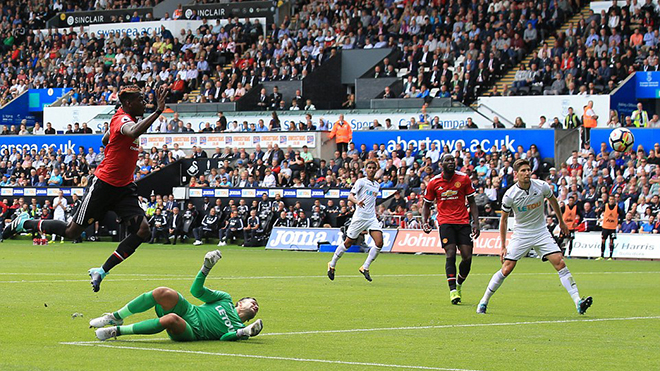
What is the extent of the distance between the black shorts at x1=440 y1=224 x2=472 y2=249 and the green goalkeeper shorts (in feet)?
24.1

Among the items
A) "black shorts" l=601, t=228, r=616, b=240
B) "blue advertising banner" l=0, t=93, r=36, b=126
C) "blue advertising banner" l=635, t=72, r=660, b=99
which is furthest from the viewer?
"blue advertising banner" l=0, t=93, r=36, b=126

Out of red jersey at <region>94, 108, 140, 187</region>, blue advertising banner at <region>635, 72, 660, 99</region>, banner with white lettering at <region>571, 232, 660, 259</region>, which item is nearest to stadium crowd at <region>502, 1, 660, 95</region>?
blue advertising banner at <region>635, 72, 660, 99</region>

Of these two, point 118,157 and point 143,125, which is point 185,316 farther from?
point 118,157

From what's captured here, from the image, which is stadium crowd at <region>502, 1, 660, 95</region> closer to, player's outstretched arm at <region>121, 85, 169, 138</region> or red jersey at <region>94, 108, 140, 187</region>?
red jersey at <region>94, 108, 140, 187</region>

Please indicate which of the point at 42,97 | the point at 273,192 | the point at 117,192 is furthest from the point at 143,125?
the point at 42,97

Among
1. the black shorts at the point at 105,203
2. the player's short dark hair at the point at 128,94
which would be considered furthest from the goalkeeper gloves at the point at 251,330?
the player's short dark hair at the point at 128,94

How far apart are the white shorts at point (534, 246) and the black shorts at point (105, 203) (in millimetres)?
5087

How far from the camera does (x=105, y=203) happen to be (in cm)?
1370

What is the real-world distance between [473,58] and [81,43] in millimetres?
24573

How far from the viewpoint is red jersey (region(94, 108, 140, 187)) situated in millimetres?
13375

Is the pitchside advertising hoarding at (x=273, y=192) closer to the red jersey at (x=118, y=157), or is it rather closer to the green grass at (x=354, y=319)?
the green grass at (x=354, y=319)

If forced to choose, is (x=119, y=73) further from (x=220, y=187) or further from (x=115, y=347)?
(x=115, y=347)

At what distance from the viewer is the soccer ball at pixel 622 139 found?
34.3m

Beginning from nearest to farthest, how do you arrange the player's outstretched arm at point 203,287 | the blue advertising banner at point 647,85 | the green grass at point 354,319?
the green grass at point 354,319 < the player's outstretched arm at point 203,287 < the blue advertising banner at point 647,85
